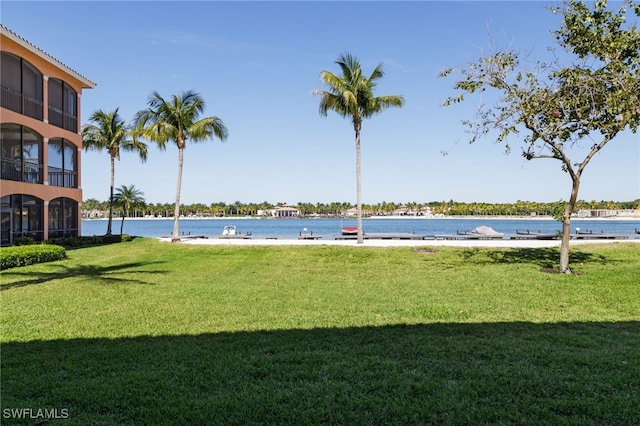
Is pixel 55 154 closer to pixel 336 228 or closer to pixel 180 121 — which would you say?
pixel 180 121

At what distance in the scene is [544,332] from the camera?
702cm

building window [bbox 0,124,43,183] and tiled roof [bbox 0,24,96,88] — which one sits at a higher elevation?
tiled roof [bbox 0,24,96,88]

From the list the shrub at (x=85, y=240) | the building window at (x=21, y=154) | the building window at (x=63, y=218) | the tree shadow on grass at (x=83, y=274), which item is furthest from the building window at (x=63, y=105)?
the tree shadow on grass at (x=83, y=274)

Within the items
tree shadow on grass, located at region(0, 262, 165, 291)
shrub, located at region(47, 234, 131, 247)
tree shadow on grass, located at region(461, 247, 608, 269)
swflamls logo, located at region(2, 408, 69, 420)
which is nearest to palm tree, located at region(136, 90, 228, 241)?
shrub, located at region(47, 234, 131, 247)

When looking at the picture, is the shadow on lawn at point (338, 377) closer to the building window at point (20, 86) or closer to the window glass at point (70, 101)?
the building window at point (20, 86)

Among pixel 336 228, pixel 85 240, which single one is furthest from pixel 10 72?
pixel 336 228

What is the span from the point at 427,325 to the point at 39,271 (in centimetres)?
1410

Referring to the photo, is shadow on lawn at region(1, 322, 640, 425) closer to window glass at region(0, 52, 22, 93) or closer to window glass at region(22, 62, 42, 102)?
window glass at region(0, 52, 22, 93)

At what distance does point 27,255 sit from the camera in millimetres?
16781

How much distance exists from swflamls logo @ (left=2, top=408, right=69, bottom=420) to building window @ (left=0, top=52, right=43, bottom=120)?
22.6 metres

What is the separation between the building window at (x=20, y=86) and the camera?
2161cm

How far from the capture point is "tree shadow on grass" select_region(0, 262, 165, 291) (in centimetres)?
1298

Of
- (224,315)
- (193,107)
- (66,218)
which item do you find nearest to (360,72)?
(193,107)

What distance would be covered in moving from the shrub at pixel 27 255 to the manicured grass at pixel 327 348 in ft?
9.36
